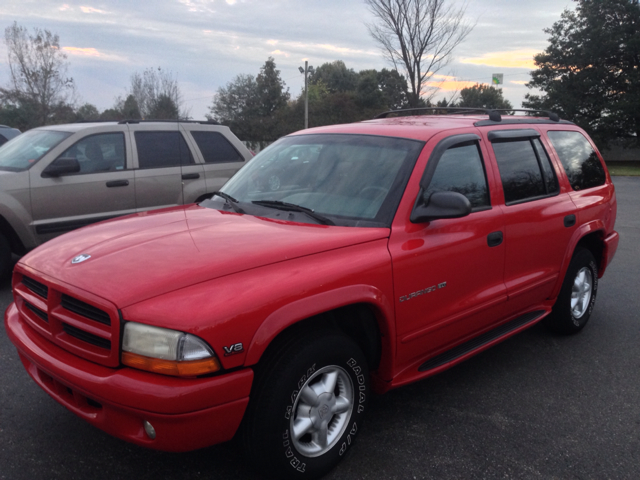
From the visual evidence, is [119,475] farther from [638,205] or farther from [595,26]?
[595,26]

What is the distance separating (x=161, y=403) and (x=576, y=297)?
12.5 ft

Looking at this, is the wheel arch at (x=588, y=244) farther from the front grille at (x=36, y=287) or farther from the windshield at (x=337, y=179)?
the front grille at (x=36, y=287)

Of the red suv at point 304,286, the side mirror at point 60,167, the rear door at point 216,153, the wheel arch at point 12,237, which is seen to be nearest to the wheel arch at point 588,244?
the red suv at point 304,286

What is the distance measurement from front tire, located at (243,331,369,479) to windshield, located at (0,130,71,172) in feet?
16.3

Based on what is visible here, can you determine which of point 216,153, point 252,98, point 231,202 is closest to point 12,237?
point 216,153

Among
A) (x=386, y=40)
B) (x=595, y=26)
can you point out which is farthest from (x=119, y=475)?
(x=595, y=26)

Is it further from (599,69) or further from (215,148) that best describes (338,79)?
(215,148)

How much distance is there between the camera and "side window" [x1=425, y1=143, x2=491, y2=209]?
339 centimetres

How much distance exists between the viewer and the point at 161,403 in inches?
85.0

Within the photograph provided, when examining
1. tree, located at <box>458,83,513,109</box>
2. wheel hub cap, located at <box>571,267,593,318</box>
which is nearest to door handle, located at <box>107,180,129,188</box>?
wheel hub cap, located at <box>571,267,593,318</box>

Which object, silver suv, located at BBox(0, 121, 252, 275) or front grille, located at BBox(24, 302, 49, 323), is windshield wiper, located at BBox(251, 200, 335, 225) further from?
silver suv, located at BBox(0, 121, 252, 275)

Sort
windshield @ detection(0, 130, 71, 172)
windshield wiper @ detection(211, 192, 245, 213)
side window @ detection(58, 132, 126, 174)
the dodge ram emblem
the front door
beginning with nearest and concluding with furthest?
1. the dodge ram emblem
2. windshield wiper @ detection(211, 192, 245, 213)
3. the front door
4. windshield @ detection(0, 130, 71, 172)
5. side window @ detection(58, 132, 126, 174)

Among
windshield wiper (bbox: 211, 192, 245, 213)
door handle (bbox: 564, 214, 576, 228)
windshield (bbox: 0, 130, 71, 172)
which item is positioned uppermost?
windshield (bbox: 0, 130, 71, 172)

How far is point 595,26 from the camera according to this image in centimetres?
3762
